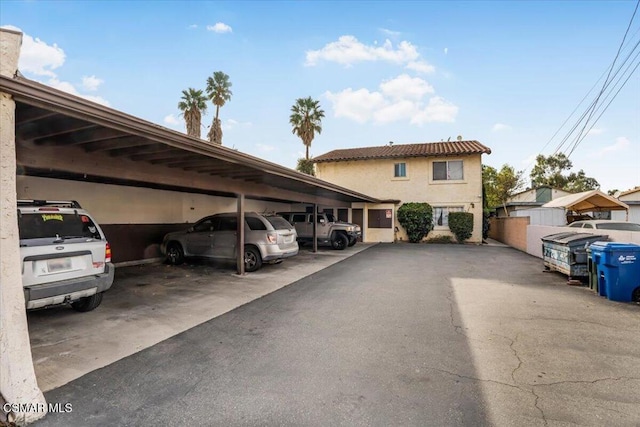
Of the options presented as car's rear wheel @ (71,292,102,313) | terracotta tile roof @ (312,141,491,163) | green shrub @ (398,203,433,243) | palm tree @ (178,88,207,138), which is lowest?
car's rear wheel @ (71,292,102,313)

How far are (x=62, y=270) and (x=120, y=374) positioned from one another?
80.9 inches

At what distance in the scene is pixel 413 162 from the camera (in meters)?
20.8

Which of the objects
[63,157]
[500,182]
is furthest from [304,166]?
[63,157]

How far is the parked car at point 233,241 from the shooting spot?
897cm

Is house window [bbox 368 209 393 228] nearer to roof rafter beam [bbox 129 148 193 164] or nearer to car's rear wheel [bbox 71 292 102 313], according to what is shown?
roof rafter beam [bbox 129 148 193 164]

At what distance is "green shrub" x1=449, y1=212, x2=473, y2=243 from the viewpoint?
61.5 feet

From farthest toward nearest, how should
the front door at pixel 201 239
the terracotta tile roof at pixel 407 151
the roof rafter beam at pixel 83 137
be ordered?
the terracotta tile roof at pixel 407 151, the front door at pixel 201 239, the roof rafter beam at pixel 83 137

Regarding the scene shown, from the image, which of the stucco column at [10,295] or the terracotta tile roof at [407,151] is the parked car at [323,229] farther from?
the stucco column at [10,295]

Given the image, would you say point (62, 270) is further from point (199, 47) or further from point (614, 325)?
point (199, 47)

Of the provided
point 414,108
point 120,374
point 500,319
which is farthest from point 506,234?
point 120,374

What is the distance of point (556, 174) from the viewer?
139ft

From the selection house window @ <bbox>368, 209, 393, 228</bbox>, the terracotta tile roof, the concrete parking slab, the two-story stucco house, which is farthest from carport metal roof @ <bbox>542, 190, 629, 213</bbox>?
the concrete parking slab

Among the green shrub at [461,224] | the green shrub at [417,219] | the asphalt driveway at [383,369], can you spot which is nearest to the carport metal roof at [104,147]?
the asphalt driveway at [383,369]

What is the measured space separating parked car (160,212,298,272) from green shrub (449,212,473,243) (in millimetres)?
13092
